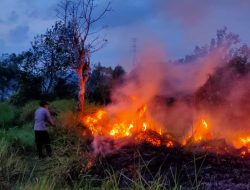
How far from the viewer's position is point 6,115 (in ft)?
79.4

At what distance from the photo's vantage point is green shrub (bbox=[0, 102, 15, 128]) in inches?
913

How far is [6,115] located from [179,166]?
1457 cm

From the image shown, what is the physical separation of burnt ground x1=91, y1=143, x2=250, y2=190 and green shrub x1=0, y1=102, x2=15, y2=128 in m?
11.6

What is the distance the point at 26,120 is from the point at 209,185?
1500cm

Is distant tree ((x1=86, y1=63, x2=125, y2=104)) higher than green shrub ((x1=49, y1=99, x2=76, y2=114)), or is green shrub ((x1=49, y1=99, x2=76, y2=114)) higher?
distant tree ((x1=86, y1=63, x2=125, y2=104))

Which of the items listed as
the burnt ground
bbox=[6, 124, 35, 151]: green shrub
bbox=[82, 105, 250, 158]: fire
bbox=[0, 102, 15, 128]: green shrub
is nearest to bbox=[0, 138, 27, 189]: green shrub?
the burnt ground

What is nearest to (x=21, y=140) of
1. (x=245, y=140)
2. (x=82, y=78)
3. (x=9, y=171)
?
(x=82, y=78)

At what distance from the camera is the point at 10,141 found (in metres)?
16.0

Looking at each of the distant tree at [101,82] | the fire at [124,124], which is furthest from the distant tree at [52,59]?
the fire at [124,124]

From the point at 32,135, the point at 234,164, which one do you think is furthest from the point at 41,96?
the point at 234,164

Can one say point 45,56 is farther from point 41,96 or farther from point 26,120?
point 26,120

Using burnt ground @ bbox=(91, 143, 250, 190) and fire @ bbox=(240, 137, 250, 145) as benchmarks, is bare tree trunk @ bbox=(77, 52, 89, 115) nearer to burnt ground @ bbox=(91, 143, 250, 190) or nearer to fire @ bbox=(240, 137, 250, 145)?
fire @ bbox=(240, 137, 250, 145)

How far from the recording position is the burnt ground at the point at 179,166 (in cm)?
1014

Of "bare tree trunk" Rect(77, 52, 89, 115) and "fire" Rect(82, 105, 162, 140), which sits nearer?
"fire" Rect(82, 105, 162, 140)
